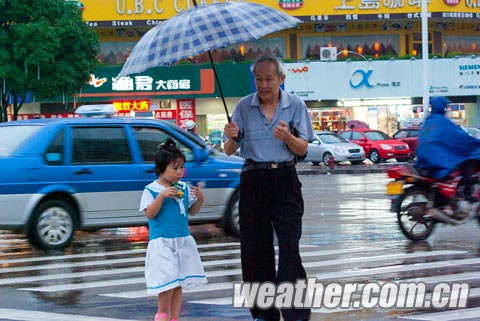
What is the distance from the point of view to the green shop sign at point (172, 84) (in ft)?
172

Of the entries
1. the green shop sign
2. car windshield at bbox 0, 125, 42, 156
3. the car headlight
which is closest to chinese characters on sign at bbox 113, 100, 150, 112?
the green shop sign

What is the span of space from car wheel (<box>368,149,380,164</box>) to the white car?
3.92 ft

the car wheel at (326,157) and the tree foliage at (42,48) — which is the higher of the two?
the tree foliage at (42,48)

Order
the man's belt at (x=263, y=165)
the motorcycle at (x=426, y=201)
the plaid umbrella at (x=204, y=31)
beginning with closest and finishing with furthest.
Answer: the man's belt at (x=263, y=165) → the plaid umbrella at (x=204, y=31) → the motorcycle at (x=426, y=201)

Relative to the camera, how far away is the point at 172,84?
173 ft

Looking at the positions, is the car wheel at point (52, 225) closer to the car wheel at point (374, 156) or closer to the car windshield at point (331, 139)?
the car windshield at point (331, 139)

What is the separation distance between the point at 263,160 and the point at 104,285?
11.2 ft

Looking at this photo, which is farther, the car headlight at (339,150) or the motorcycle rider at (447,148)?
the car headlight at (339,150)

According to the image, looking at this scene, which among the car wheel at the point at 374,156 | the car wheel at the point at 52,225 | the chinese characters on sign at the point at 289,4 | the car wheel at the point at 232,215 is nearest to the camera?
the car wheel at the point at 52,225

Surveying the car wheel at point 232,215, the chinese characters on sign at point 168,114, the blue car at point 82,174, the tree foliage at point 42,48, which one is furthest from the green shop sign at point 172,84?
the blue car at point 82,174

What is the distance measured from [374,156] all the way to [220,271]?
31742mm

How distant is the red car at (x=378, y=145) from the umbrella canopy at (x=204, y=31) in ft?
110

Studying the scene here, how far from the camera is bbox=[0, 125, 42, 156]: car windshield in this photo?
13.4 metres

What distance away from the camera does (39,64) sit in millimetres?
39500
